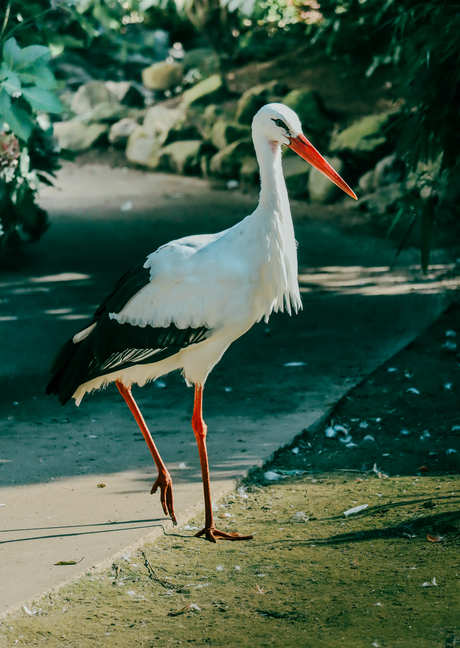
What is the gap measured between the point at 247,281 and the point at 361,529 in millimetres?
1181

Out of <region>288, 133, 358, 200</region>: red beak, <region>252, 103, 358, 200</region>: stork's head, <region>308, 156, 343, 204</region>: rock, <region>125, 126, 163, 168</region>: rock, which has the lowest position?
<region>288, 133, 358, 200</region>: red beak

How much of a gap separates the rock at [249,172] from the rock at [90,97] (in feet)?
16.2

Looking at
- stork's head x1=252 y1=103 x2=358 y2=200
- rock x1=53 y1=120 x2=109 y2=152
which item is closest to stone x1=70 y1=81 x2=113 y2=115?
rock x1=53 y1=120 x2=109 y2=152

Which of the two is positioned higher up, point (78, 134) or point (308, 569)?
point (78, 134)

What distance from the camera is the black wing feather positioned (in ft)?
11.9

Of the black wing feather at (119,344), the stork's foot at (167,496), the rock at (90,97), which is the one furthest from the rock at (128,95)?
the stork's foot at (167,496)

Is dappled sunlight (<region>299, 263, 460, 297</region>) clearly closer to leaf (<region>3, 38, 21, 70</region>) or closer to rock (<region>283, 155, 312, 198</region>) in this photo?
rock (<region>283, 155, 312, 198</region>)

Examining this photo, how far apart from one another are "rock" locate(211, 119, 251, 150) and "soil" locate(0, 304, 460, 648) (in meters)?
7.92

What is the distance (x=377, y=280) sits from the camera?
293 inches

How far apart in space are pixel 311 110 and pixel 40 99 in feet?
26.6

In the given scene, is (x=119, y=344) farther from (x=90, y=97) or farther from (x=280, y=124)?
(x=90, y=97)

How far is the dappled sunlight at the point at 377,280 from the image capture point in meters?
7.12

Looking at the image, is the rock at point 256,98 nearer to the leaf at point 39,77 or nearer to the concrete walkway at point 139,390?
the concrete walkway at point 139,390

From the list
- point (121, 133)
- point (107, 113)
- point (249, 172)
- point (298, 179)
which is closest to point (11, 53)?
point (298, 179)
